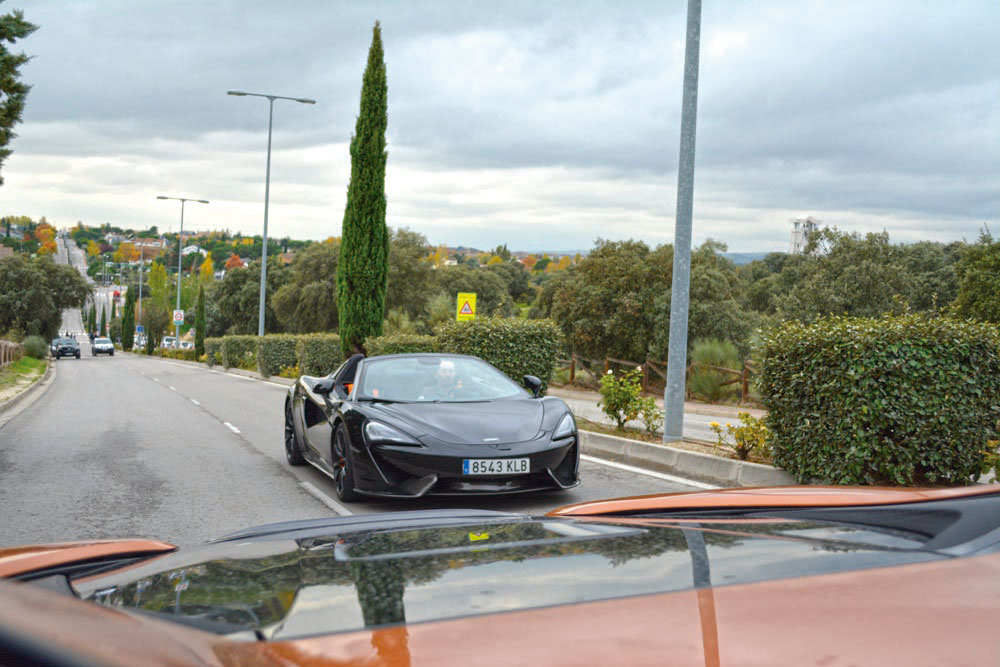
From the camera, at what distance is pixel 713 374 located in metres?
27.9

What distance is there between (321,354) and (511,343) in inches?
690

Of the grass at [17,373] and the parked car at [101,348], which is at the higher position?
the grass at [17,373]

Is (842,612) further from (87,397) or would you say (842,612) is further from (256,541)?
(87,397)

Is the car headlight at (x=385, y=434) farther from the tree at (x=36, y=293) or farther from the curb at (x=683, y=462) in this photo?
the tree at (x=36, y=293)

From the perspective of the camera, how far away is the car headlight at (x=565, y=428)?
746cm

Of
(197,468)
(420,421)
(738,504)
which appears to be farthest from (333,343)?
(738,504)

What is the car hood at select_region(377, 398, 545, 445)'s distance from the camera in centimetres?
712

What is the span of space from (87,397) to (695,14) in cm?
1891

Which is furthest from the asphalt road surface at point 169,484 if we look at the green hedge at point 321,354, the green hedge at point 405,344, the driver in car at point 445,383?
the green hedge at point 321,354

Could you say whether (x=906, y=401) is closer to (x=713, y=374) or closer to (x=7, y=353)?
(x=713, y=374)

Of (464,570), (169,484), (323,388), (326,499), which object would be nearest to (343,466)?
(326,499)

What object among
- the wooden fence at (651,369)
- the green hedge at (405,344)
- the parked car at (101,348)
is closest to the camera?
the green hedge at (405,344)

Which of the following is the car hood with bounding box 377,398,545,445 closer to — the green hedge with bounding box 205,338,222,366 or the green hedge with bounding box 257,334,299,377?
the green hedge with bounding box 257,334,299,377

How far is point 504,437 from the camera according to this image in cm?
717
